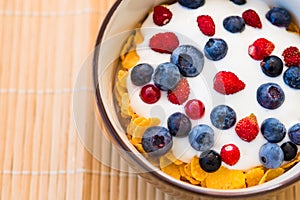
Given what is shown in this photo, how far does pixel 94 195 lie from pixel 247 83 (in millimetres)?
369

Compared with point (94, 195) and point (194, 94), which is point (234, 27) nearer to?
point (194, 94)

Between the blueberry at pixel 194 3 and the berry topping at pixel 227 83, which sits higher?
the blueberry at pixel 194 3

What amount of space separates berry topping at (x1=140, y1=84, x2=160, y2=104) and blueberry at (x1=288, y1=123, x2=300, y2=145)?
0.79 feet

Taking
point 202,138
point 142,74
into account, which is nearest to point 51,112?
point 142,74

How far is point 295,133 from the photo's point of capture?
3.34 feet

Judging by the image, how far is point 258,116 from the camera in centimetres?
104

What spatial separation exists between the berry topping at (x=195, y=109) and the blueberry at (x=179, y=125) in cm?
1

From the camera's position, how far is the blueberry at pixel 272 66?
3.42 ft

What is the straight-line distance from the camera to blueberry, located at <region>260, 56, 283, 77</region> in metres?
1.04

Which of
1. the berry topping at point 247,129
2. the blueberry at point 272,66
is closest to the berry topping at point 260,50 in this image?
the blueberry at point 272,66

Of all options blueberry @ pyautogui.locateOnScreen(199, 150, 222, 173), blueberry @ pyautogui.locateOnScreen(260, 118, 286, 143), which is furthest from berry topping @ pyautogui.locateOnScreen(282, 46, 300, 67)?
blueberry @ pyautogui.locateOnScreen(199, 150, 222, 173)

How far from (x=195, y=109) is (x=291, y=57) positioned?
0.67 ft

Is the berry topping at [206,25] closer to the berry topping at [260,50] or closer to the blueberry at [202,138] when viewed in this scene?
the berry topping at [260,50]

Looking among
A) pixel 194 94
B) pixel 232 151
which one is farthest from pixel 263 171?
pixel 194 94
